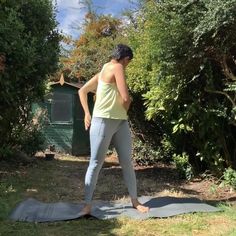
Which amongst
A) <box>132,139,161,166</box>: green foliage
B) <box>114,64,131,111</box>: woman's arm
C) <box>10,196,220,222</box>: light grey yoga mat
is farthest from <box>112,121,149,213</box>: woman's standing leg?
<box>132,139,161,166</box>: green foliage

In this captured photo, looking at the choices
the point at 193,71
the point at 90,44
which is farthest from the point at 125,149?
the point at 90,44

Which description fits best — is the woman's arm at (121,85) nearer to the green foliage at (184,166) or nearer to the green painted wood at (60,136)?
the green foliage at (184,166)

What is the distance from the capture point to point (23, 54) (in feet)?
27.0

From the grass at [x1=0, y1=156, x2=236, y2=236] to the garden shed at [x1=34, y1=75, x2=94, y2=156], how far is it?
4.58 metres

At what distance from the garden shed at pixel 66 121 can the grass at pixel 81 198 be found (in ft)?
15.0

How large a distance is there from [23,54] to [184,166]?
3456mm

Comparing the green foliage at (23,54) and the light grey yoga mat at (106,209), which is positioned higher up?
the green foliage at (23,54)

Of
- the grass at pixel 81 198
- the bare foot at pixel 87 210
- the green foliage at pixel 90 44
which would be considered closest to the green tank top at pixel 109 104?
the bare foot at pixel 87 210

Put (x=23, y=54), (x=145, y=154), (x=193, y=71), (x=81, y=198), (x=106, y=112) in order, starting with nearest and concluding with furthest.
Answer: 1. (x=106, y=112)
2. (x=81, y=198)
3. (x=193, y=71)
4. (x=23, y=54)
5. (x=145, y=154)

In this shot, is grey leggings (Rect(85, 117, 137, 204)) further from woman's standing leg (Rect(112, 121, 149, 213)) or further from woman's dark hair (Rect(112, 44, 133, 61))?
woman's dark hair (Rect(112, 44, 133, 61))

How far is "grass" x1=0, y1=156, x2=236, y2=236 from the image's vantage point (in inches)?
200

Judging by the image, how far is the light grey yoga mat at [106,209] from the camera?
5.55 m

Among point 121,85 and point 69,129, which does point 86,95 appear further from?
point 69,129

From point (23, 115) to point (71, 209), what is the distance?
213 inches
